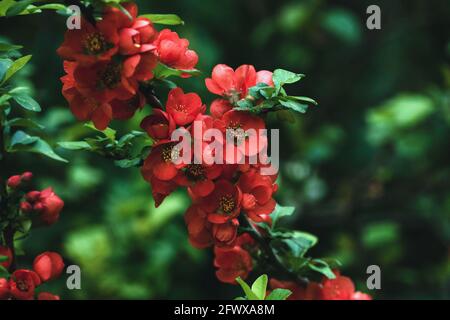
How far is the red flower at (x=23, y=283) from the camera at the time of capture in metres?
0.77

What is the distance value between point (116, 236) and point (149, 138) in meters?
1.30

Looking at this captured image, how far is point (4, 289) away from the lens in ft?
2.48

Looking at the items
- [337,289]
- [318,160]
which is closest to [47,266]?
[337,289]

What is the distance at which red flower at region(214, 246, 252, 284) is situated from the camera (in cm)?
89

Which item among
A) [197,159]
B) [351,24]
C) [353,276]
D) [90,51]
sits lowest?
[353,276]

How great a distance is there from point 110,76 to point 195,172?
0.45 ft

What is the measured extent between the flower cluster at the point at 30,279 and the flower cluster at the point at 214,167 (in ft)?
0.52

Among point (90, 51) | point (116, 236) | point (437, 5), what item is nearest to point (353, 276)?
point (116, 236)

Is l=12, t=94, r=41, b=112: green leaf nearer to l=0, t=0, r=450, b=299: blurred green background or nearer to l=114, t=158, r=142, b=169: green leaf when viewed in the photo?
l=114, t=158, r=142, b=169: green leaf

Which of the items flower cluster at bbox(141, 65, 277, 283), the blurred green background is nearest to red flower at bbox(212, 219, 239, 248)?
flower cluster at bbox(141, 65, 277, 283)

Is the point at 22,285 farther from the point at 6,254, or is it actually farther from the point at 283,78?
the point at 283,78

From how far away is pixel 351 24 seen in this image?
2.64 meters

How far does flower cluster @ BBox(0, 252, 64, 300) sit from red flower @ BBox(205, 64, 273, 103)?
0.28 meters

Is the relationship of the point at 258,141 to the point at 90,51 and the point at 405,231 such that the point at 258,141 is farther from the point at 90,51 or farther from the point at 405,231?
the point at 405,231
